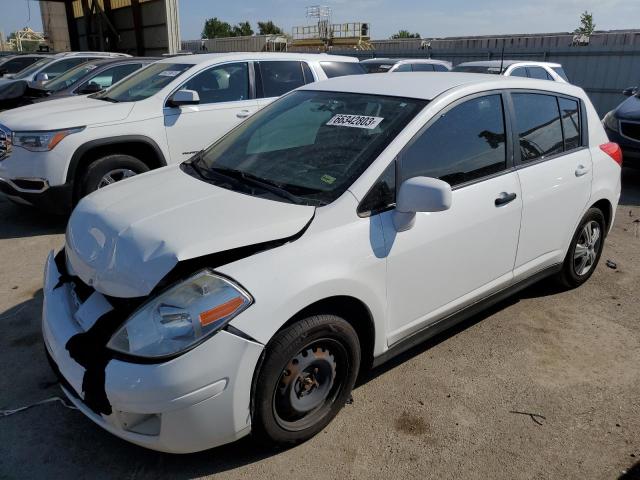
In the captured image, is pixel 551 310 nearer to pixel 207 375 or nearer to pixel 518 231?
pixel 518 231

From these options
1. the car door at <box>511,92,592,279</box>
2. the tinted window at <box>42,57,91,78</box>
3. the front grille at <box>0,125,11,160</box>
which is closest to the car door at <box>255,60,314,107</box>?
the front grille at <box>0,125,11,160</box>

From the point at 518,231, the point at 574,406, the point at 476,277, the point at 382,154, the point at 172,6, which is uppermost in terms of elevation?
the point at 172,6

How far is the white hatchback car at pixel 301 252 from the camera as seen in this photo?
2195 mm

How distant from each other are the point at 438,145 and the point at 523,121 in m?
0.93

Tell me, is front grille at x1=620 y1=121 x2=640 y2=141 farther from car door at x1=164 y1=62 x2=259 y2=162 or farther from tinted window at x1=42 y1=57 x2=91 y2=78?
tinted window at x1=42 y1=57 x2=91 y2=78

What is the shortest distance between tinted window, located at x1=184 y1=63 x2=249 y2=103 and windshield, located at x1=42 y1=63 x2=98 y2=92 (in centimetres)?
474

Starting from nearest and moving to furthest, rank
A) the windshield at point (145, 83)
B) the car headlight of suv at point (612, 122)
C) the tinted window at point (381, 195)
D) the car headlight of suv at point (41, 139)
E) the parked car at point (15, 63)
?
the tinted window at point (381, 195)
the car headlight of suv at point (41, 139)
the windshield at point (145, 83)
the car headlight of suv at point (612, 122)
the parked car at point (15, 63)

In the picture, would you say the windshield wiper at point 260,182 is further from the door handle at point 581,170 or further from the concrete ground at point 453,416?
the door handle at point 581,170

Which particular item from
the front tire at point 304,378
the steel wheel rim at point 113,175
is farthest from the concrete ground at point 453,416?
the steel wheel rim at point 113,175

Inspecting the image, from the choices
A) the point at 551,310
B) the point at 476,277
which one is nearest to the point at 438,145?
the point at 476,277

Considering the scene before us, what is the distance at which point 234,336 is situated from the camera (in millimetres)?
2174

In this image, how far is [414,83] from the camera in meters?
3.29

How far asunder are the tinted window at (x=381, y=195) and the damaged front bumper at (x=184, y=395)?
0.89 metres

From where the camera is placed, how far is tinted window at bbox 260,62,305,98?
6652mm
